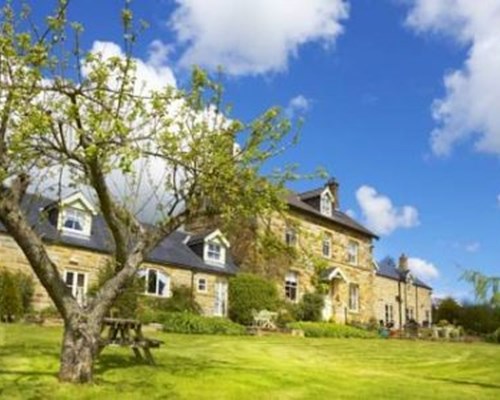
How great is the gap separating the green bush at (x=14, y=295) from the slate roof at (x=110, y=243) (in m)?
2.21

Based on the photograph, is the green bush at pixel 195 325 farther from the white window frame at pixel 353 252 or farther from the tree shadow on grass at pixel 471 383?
the white window frame at pixel 353 252

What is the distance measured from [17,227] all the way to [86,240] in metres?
22.5

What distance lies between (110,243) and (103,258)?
5.28 metres

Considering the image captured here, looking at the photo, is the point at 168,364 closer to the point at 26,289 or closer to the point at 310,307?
the point at 26,289

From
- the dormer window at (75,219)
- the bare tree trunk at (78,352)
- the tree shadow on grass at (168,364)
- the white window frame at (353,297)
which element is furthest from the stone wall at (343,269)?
the bare tree trunk at (78,352)

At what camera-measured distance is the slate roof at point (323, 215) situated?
4559cm

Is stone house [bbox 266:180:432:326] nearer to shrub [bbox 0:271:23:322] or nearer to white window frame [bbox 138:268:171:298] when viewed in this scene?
white window frame [bbox 138:268:171:298]

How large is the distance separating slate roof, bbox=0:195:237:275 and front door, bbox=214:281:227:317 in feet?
2.75

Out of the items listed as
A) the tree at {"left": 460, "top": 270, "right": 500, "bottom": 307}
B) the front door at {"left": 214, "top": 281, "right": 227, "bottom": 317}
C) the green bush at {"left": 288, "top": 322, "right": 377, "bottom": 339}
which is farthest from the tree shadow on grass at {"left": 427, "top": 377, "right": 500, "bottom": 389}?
the front door at {"left": 214, "top": 281, "right": 227, "bottom": 317}

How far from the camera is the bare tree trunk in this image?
11852 mm

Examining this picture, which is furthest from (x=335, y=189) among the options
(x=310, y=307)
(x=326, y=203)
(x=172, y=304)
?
(x=172, y=304)

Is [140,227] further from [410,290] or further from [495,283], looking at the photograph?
[410,290]

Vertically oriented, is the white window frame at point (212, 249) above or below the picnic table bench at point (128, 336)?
above

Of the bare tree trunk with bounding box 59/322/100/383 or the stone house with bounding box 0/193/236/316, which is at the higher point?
the stone house with bounding box 0/193/236/316
